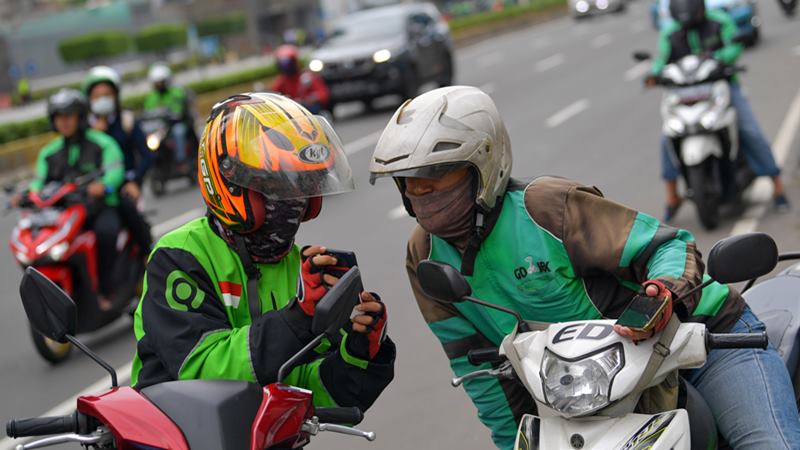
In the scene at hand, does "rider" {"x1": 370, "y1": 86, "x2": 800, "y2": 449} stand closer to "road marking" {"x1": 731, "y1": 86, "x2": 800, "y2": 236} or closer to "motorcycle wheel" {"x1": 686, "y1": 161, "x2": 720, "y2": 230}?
"road marking" {"x1": 731, "y1": 86, "x2": 800, "y2": 236}

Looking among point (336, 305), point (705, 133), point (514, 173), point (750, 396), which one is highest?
point (336, 305)

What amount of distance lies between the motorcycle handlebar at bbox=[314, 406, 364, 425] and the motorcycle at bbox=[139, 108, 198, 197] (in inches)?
509

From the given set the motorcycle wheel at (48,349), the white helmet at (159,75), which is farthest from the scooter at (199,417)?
the white helmet at (159,75)

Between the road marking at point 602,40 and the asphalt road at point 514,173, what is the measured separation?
0.63 ft

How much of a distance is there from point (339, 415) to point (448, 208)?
79cm

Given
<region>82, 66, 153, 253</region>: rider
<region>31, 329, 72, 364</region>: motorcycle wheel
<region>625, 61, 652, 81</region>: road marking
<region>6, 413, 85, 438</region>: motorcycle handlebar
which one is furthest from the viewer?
<region>625, 61, 652, 81</region>: road marking

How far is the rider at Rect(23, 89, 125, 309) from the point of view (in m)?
8.81

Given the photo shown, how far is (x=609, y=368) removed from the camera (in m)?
2.97

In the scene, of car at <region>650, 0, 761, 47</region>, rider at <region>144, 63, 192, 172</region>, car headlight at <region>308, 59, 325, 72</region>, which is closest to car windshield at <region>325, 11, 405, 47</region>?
car headlight at <region>308, 59, 325, 72</region>

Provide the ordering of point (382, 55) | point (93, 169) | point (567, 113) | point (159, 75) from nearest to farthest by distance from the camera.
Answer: point (93, 169)
point (159, 75)
point (567, 113)
point (382, 55)

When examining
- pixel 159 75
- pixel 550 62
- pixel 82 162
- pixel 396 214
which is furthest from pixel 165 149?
pixel 550 62

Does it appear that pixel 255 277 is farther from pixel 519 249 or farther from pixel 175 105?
pixel 175 105

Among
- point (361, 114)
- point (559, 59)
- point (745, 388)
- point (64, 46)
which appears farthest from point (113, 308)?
point (64, 46)

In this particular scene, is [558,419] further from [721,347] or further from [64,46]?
[64,46]
